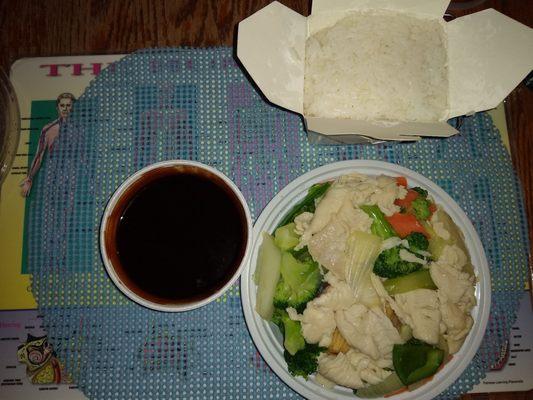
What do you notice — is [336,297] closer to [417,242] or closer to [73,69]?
[417,242]

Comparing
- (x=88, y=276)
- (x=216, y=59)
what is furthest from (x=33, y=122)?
(x=216, y=59)

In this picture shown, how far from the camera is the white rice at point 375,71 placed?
1.16 m

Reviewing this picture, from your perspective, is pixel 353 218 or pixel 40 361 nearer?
pixel 353 218

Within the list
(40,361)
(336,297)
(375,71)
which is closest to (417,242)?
(336,297)

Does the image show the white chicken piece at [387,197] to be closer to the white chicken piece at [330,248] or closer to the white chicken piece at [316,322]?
the white chicken piece at [330,248]

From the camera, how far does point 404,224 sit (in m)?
1.15

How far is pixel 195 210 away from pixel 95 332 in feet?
1.85

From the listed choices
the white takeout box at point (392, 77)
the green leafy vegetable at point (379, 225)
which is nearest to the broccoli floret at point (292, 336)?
the green leafy vegetable at point (379, 225)

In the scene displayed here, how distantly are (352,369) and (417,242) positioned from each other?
Answer: 0.40m

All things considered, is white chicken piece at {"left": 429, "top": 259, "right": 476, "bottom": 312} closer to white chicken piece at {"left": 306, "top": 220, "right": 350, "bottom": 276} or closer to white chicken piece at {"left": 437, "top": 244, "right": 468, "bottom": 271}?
white chicken piece at {"left": 437, "top": 244, "right": 468, "bottom": 271}

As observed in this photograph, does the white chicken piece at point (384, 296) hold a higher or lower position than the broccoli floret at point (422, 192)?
lower

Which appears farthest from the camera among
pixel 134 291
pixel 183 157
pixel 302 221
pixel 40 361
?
pixel 183 157

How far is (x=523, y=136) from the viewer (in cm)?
146

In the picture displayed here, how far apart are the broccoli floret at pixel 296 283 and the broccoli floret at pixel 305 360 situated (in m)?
0.11
